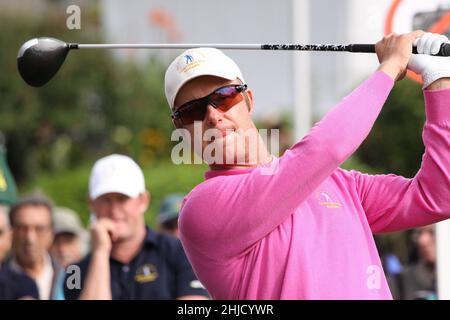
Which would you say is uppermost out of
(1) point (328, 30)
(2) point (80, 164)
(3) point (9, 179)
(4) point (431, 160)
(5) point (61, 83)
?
(5) point (61, 83)

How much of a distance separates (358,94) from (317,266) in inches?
20.2

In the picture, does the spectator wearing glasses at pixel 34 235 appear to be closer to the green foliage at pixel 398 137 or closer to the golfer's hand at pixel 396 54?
the golfer's hand at pixel 396 54

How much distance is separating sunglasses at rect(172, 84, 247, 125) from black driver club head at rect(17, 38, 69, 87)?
0.71 metres

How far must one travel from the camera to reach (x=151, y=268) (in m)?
5.34

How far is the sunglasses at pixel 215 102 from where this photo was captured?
3371mm

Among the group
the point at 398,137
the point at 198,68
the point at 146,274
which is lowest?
the point at 146,274

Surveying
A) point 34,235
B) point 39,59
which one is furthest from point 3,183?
point 39,59

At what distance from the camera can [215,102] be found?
11.1ft

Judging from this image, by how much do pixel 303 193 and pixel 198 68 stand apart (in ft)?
1.86

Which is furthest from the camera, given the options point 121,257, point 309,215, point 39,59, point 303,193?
point 121,257

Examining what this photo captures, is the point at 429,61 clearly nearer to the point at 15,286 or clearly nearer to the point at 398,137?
the point at 15,286

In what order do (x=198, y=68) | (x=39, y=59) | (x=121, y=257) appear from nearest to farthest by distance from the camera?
(x=198, y=68)
(x=39, y=59)
(x=121, y=257)

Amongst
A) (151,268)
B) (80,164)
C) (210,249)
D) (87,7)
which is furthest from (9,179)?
(87,7)
